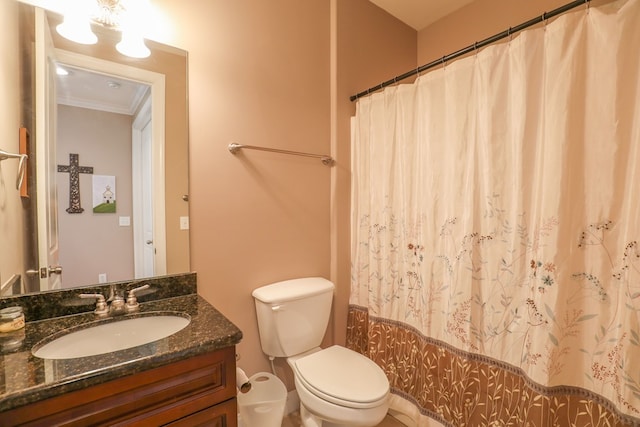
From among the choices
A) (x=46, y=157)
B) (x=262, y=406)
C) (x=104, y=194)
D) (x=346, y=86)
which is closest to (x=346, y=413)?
(x=262, y=406)

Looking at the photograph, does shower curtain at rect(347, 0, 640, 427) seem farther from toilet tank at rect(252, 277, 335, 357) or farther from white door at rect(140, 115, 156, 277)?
white door at rect(140, 115, 156, 277)

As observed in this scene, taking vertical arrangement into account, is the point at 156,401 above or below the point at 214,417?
above

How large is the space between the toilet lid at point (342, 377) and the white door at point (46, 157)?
1.11 m

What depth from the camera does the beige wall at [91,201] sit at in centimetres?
116

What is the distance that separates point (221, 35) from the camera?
4.87 ft

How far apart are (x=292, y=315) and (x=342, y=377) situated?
387mm

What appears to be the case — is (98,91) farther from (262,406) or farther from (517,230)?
(517,230)

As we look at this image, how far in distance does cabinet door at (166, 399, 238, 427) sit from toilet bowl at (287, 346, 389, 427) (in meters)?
0.43

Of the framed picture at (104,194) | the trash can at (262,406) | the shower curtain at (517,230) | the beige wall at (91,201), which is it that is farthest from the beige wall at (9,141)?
the shower curtain at (517,230)

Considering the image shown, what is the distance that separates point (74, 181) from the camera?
118 cm

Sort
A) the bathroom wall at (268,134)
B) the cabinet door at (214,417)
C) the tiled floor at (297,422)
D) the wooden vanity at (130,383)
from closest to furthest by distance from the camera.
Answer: the wooden vanity at (130,383) → the cabinet door at (214,417) → the bathroom wall at (268,134) → the tiled floor at (297,422)

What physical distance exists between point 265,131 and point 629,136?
1500mm

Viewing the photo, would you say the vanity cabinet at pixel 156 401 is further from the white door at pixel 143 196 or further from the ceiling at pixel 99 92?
the ceiling at pixel 99 92

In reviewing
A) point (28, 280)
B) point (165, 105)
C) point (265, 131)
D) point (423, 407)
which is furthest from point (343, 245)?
point (28, 280)
